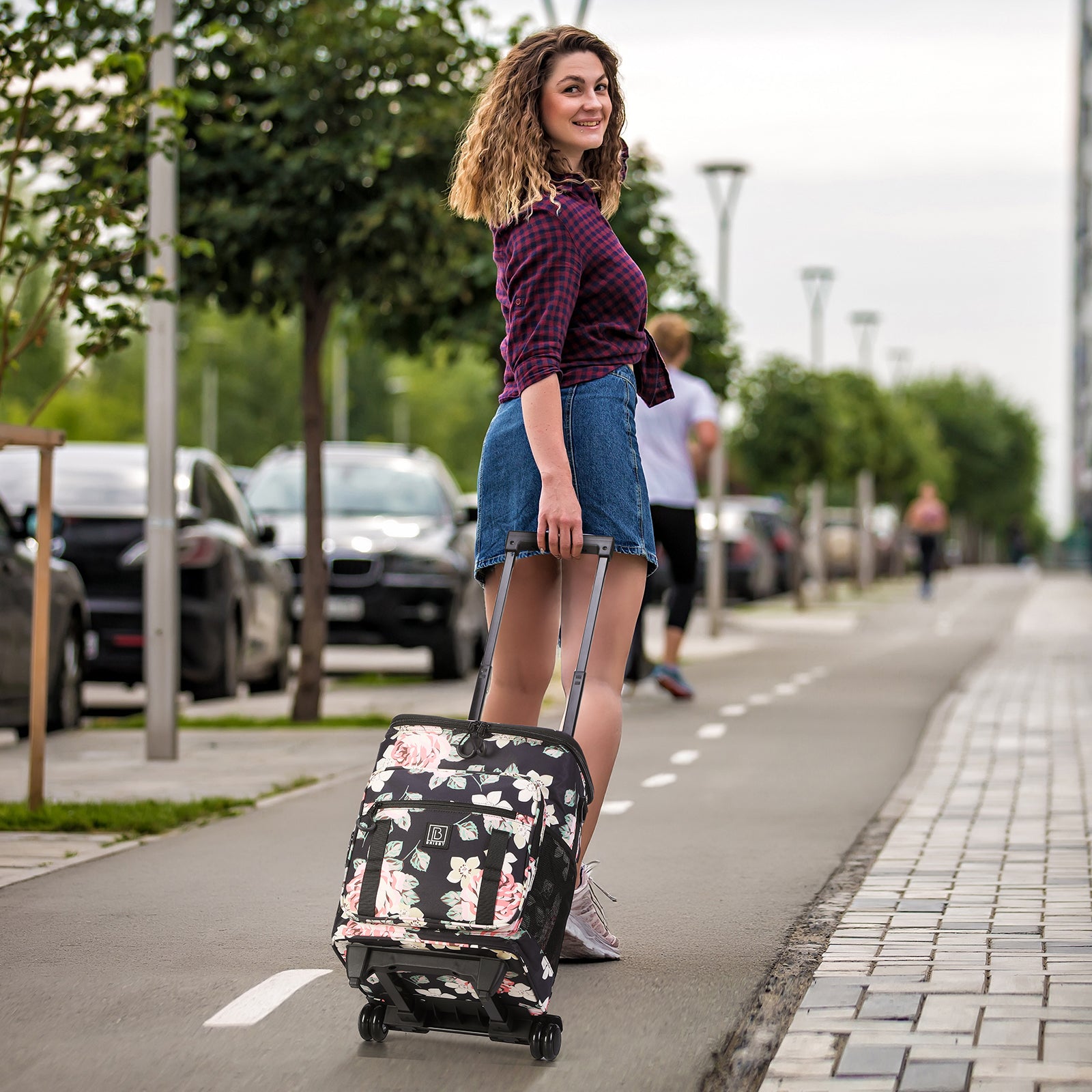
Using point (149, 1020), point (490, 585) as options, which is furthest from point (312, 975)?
point (490, 585)

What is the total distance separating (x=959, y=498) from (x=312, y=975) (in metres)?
92.5

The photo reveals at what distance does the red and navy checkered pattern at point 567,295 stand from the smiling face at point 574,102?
12 centimetres

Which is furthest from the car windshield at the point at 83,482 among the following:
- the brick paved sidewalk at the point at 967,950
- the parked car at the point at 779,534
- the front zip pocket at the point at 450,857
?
the parked car at the point at 779,534

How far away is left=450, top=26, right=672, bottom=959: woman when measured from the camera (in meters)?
4.42

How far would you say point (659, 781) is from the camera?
8.40 m

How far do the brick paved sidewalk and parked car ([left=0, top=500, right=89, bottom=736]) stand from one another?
4357mm

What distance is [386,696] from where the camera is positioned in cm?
1318

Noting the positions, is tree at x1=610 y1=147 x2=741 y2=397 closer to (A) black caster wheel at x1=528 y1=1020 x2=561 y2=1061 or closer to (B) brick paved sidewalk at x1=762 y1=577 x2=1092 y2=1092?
(B) brick paved sidewalk at x1=762 y1=577 x2=1092 y2=1092

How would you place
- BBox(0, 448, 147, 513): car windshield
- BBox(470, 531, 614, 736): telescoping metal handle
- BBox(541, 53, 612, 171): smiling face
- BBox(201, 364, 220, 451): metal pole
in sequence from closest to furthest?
BBox(470, 531, 614, 736): telescoping metal handle
BBox(541, 53, 612, 171): smiling face
BBox(0, 448, 147, 513): car windshield
BBox(201, 364, 220, 451): metal pole

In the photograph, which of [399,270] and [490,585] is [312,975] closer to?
[490,585]

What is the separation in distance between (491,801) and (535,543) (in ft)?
2.73

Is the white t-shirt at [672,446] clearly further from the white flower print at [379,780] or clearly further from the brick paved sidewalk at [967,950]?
the white flower print at [379,780]

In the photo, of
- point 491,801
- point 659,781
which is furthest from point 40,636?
point 491,801

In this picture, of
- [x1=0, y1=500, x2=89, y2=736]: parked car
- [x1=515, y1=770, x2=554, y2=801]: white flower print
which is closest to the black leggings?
[x1=0, y1=500, x2=89, y2=736]: parked car
